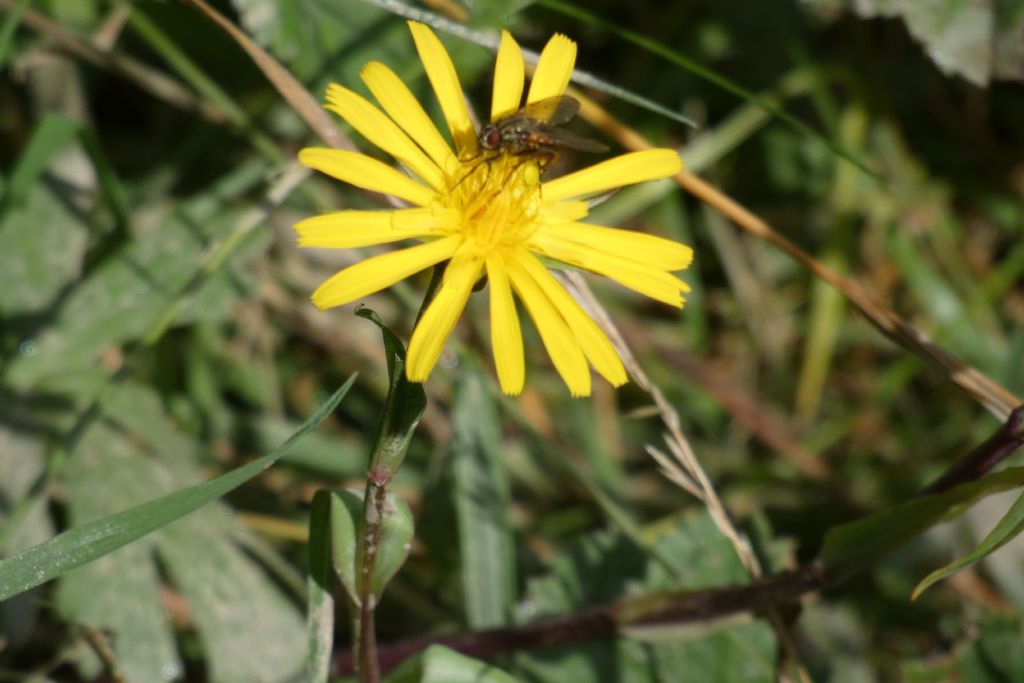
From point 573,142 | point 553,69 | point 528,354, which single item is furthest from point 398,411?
point 528,354

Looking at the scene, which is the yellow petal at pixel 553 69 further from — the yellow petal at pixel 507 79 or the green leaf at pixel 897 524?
the green leaf at pixel 897 524

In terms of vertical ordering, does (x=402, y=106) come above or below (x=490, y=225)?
above

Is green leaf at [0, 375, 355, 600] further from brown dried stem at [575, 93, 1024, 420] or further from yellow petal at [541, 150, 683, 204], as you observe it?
brown dried stem at [575, 93, 1024, 420]

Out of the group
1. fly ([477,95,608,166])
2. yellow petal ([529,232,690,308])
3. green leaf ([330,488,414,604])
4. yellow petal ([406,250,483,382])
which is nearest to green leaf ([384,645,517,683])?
green leaf ([330,488,414,604])

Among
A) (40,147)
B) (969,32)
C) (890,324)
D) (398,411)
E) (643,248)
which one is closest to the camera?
(398,411)

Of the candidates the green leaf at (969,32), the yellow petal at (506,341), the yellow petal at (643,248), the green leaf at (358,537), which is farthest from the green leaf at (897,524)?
the green leaf at (969,32)

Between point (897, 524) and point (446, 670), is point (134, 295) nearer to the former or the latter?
point (446, 670)

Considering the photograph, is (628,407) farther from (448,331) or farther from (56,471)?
(448,331)

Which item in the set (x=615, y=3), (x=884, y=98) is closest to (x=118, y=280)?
(x=615, y=3)
